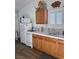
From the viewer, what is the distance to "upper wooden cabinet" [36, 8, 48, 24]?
5.88 m

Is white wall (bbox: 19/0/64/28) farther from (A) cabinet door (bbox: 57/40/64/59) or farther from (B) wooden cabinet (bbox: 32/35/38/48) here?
(A) cabinet door (bbox: 57/40/64/59)

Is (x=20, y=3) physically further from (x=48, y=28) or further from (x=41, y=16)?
(x=48, y=28)

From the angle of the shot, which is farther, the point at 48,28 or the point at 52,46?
the point at 48,28

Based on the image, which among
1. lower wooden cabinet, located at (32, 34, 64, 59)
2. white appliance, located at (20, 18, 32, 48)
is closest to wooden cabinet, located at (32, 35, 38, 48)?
lower wooden cabinet, located at (32, 34, 64, 59)

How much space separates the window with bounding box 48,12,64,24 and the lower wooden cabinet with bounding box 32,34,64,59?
88cm

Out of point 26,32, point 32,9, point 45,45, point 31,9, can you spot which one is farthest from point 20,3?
point 45,45

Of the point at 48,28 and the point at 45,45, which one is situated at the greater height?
the point at 48,28

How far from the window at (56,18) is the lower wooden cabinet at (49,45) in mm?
883

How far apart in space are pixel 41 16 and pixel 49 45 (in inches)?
74.4

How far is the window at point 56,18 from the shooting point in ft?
16.5

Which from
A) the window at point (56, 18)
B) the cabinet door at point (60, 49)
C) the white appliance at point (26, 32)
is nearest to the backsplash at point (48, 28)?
the window at point (56, 18)

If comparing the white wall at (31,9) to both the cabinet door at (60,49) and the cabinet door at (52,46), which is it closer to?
the cabinet door at (52,46)

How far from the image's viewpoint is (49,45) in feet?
15.7
